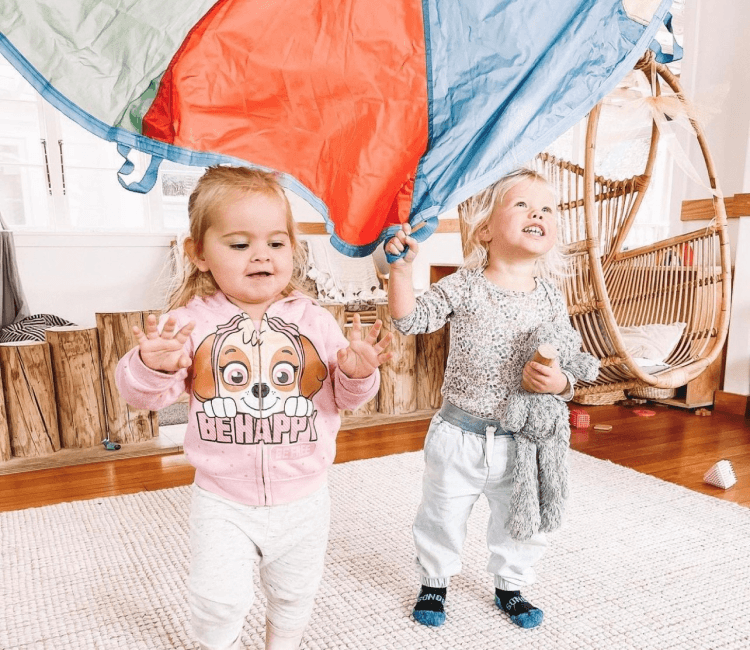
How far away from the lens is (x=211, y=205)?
81cm

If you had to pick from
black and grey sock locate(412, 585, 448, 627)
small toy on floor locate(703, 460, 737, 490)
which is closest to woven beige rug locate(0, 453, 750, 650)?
black and grey sock locate(412, 585, 448, 627)

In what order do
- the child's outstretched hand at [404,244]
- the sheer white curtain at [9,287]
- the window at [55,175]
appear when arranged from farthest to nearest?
1. the window at [55,175]
2. the sheer white curtain at [9,287]
3. the child's outstretched hand at [404,244]

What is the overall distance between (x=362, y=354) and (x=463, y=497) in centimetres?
45

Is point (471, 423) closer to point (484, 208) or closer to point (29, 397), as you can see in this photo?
point (484, 208)

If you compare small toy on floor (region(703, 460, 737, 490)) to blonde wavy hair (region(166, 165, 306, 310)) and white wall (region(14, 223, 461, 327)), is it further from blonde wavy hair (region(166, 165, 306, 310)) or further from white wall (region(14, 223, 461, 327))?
white wall (region(14, 223, 461, 327))

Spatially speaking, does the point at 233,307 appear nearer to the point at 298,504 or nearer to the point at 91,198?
the point at 298,504

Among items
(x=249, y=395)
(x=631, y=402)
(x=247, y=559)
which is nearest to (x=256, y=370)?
(x=249, y=395)

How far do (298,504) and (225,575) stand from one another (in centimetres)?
13

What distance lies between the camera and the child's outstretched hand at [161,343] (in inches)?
29.1

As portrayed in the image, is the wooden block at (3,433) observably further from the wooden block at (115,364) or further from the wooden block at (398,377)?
the wooden block at (398,377)

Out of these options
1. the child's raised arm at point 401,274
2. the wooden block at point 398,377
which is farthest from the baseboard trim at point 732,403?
the child's raised arm at point 401,274

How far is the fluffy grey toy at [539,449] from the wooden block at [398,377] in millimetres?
1412

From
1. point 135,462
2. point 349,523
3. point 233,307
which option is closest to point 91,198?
point 135,462

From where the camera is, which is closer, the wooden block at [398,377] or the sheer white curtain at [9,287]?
the wooden block at [398,377]
